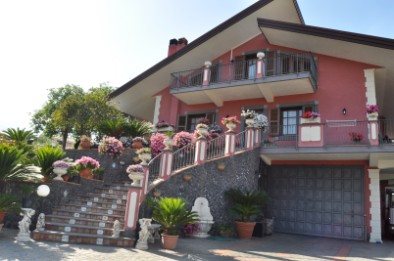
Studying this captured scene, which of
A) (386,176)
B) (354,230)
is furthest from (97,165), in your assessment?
(386,176)

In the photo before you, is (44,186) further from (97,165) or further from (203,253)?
(203,253)

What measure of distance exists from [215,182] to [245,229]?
5.92 feet

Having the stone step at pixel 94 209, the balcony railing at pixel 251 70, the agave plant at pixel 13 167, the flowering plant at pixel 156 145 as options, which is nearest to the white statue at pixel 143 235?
the stone step at pixel 94 209

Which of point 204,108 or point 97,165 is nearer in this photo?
point 97,165

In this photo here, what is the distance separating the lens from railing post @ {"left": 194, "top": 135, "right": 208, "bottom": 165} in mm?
10288

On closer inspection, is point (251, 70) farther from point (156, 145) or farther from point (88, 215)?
point (88, 215)

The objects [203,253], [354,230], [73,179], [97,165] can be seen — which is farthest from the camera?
[354,230]

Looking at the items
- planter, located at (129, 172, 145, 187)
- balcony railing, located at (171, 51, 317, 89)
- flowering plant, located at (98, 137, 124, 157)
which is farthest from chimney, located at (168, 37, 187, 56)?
planter, located at (129, 172, 145, 187)

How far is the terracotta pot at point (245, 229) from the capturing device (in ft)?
34.4

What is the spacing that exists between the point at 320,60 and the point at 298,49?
1.17 meters

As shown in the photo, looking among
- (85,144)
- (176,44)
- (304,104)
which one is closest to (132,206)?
(85,144)

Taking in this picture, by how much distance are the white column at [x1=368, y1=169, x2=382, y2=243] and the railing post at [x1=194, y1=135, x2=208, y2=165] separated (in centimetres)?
676

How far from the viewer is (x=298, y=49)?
48.5 feet

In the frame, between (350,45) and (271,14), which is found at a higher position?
(271,14)
